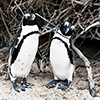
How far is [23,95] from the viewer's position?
1187 millimetres

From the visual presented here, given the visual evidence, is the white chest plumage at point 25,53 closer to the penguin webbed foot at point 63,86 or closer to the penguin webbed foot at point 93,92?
the penguin webbed foot at point 63,86

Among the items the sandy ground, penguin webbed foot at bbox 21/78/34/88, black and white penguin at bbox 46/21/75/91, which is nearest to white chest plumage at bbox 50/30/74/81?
black and white penguin at bbox 46/21/75/91

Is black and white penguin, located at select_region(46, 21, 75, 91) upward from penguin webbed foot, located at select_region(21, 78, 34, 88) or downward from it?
upward

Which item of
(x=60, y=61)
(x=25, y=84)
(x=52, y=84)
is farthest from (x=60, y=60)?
(x=25, y=84)

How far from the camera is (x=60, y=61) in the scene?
125 centimetres

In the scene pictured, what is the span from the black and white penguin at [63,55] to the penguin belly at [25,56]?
0.14 meters

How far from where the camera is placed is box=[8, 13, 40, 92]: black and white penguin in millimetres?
1152

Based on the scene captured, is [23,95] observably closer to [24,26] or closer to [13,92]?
[13,92]

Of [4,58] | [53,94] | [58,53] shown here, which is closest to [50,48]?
[58,53]

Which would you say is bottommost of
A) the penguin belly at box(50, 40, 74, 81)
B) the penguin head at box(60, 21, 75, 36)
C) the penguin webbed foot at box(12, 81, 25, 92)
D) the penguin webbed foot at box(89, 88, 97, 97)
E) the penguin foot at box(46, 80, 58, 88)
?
the penguin webbed foot at box(89, 88, 97, 97)

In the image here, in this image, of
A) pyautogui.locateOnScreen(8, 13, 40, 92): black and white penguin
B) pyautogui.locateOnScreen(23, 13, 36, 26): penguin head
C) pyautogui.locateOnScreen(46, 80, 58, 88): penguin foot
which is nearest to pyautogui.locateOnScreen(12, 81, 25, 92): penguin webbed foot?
pyautogui.locateOnScreen(8, 13, 40, 92): black and white penguin

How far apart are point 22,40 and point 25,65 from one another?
0.58 feet

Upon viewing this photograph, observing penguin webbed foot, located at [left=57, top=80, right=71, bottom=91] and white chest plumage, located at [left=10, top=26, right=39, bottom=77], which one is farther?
penguin webbed foot, located at [left=57, top=80, right=71, bottom=91]

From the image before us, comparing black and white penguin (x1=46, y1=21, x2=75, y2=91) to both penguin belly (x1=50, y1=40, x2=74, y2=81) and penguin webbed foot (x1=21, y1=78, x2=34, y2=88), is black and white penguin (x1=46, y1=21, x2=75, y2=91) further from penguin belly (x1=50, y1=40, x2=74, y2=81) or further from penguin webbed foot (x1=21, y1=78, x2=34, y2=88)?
penguin webbed foot (x1=21, y1=78, x2=34, y2=88)
